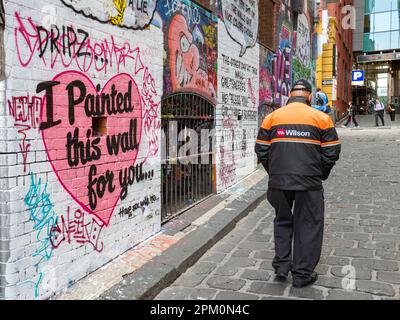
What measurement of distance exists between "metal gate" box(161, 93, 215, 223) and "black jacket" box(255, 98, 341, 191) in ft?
6.78

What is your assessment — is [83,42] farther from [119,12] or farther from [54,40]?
[119,12]

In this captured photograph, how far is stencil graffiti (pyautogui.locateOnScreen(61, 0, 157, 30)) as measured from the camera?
3889 mm

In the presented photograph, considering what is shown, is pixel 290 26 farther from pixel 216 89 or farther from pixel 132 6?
pixel 132 6

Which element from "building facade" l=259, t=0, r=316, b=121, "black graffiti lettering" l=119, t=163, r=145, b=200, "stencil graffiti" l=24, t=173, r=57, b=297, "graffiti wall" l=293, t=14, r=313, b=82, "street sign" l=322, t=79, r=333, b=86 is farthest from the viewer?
"street sign" l=322, t=79, r=333, b=86

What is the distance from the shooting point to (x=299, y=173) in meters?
3.88

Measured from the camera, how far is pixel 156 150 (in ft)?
17.4

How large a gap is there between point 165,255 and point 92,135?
5.03ft

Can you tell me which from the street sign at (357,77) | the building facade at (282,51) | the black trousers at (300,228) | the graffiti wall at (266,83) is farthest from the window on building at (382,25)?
the black trousers at (300,228)

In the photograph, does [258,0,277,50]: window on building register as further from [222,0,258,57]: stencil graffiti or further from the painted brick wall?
the painted brick wall

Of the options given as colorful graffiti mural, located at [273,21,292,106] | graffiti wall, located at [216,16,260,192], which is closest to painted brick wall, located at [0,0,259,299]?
graffiti wall, located at [216,16,260,192]

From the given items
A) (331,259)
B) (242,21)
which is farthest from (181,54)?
(331,259)

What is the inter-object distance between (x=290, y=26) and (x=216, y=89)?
700 centimetres
